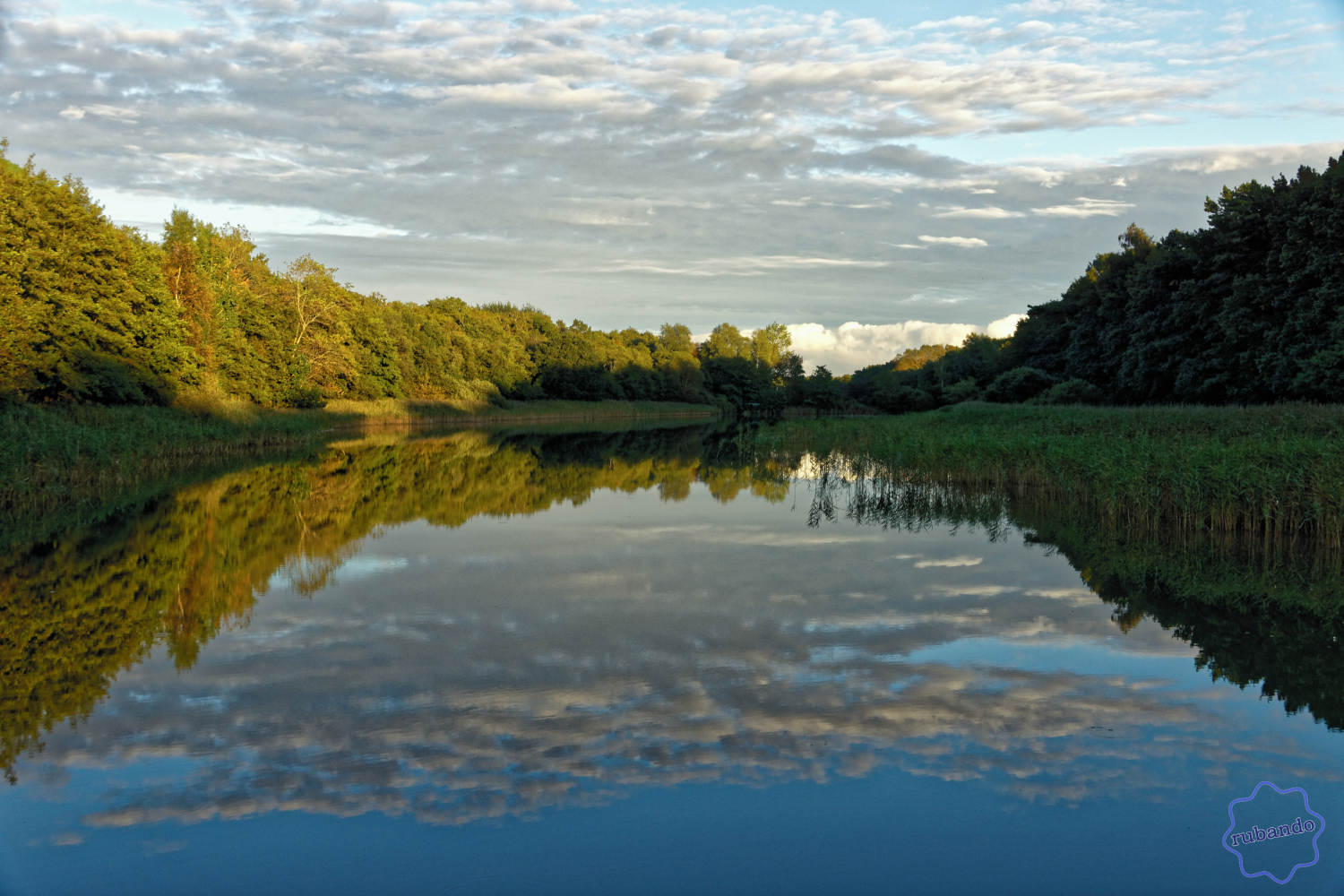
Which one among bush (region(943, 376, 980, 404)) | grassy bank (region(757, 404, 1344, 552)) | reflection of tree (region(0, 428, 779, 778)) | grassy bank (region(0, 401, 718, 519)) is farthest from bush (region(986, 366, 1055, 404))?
grassy bank (region(0, 401, 718, 519))

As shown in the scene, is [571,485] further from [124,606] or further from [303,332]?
[303,332]

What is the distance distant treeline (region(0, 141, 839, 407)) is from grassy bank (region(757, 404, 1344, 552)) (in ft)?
84.4

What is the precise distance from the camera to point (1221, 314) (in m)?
34.5

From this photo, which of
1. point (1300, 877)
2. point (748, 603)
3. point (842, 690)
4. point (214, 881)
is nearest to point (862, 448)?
point (748, 603)

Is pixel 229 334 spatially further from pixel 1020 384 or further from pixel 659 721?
pixel 659 721

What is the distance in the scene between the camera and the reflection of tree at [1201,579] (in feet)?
24.1

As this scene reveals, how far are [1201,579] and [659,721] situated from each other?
8296 millimetres

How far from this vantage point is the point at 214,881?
3961 mm

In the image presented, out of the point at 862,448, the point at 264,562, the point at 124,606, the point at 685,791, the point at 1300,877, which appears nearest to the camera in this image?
the point at 1300,877

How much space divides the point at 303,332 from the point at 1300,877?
193ft

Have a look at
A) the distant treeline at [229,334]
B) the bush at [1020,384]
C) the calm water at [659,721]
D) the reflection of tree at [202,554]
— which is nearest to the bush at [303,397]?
the distant treeline at [229,334]

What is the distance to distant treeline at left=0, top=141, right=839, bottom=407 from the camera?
28.8 m

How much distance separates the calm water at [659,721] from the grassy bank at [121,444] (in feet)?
22.5

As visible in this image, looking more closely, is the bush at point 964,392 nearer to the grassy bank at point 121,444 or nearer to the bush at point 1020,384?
the bush at point 1020,384
